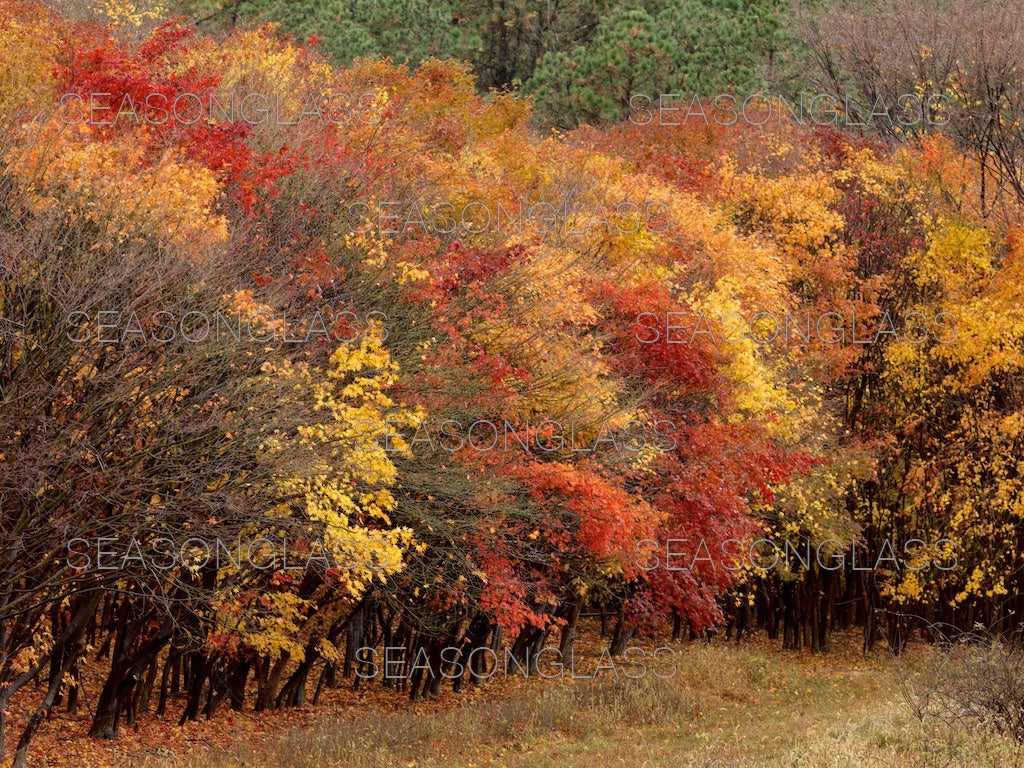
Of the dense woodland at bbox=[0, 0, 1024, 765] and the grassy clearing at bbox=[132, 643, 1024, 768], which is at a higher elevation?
the dense woodland at bbox=[0, 0, 1024, 765]

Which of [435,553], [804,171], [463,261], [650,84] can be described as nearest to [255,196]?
[463,261]

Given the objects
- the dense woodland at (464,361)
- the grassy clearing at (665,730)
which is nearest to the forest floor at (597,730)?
the grassy clearing at (665,730)

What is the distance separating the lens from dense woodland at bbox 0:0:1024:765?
637 inches

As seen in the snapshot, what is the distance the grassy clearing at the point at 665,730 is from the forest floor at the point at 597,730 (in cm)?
4

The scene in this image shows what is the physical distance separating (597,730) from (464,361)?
733 centimetres

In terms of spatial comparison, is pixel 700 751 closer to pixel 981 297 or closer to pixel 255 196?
pixel 255 196

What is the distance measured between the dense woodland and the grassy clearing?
5.86ft

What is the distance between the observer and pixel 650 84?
5375cm

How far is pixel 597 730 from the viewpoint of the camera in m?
22.2

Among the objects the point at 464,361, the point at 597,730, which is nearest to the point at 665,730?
the point at 597,730

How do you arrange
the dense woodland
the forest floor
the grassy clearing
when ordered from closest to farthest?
1. the grassy clearing
2. the forest floor
3. the dense woodland

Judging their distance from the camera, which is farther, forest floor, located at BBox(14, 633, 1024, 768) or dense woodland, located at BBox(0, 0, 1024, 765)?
dense woodland, located at BBox(0, 0, 1024, 765)

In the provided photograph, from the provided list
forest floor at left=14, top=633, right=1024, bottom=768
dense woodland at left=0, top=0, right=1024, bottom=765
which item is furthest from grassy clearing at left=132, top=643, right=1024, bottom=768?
dense woodland at left=0, top=0, right=1024, bottom=765

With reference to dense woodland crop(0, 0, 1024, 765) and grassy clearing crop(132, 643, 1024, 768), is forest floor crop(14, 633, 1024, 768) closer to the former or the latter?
grassy clearing crop(132, 643, 1024, 768)
